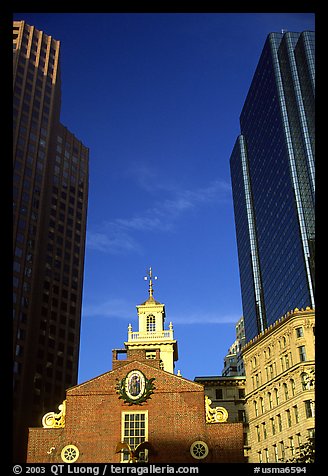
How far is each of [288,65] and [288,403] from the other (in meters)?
123

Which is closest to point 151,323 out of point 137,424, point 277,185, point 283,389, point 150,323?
point 150,323

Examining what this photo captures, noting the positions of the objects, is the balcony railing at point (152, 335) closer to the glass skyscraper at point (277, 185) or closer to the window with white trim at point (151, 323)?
the window with white trim at point (151, 323)

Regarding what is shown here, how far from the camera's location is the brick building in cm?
3941

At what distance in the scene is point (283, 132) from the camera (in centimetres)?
14638

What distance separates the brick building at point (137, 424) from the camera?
39.4m

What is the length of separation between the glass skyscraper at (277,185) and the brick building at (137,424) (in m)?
82.0

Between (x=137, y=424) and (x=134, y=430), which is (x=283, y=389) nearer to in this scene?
(x=137, y=424)

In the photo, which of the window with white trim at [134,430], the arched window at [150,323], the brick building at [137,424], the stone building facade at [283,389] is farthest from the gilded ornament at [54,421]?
the arched window at [150,323]

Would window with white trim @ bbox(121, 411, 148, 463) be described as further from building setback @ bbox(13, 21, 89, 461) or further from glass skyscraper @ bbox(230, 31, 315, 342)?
glass skyscraper @ bbox(230, 31, 315, 342)

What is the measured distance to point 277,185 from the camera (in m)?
152

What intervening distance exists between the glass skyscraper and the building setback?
176 feet

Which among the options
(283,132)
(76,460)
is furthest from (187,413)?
(283,132)

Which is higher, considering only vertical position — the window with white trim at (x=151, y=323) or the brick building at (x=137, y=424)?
the window with white trim at (x=151, y=323)
